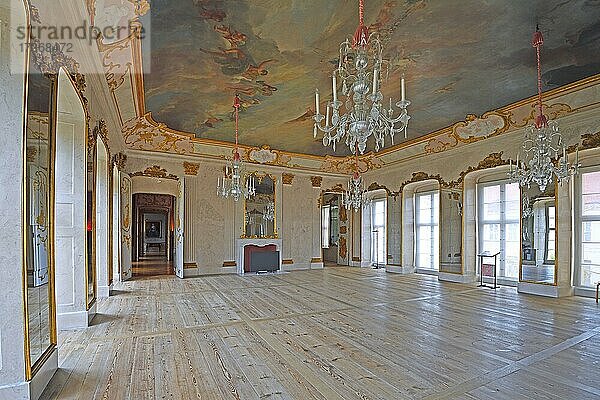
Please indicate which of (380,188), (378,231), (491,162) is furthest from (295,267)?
(491,162)

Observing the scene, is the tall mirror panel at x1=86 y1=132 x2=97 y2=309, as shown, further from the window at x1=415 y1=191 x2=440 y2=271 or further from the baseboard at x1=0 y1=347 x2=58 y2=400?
the window at x1=415 y1=191 x2=440 y2=271

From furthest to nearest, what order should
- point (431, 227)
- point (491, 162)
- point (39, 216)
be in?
point (431, 227), point (491, 162), point (39, 216)

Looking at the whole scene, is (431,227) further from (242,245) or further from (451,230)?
(242,245)

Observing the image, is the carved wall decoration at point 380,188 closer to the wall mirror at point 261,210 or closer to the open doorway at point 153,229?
the wall mirror at point 261,210

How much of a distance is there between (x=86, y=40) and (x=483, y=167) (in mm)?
8589

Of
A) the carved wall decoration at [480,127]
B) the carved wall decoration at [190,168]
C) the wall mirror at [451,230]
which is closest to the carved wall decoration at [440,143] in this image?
the carved wall decoration at [480,127]

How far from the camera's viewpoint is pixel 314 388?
117 inches

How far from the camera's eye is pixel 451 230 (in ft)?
32.0

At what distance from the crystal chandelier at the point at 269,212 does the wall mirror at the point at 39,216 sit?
832cm

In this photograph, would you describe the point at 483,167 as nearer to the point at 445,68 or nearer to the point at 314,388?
the point at 445,68

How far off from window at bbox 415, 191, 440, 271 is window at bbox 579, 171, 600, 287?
3.81 metres

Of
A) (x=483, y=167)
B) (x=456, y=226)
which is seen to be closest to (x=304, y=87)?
(x=483, y=167)

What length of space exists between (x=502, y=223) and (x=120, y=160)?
32.3 feet

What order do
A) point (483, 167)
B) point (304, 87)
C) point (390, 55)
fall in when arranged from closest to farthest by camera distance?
1. point (390, 55)
2. point (304, 87)
3. point (483, 167)
